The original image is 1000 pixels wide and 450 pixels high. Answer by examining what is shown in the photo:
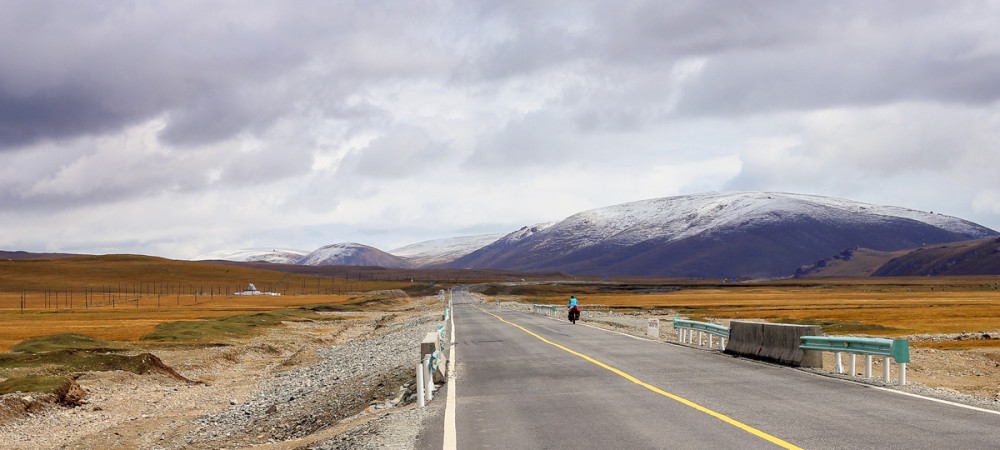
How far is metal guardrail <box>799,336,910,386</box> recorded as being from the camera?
15805 millimetres

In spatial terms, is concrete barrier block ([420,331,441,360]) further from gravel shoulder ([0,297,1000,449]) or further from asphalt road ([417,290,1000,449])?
gravel shoulder ([0,297,1000,449])

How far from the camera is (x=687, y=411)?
1243 centimetres

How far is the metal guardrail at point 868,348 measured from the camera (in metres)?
15.8

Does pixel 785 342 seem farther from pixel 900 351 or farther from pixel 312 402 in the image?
pixel 312 402

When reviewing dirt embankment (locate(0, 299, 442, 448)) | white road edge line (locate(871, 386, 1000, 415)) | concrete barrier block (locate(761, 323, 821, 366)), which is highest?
concrete barrier block (locate(761, 323, 821, 366))

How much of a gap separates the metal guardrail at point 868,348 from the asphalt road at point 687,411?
940mm

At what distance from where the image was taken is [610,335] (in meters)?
34.1

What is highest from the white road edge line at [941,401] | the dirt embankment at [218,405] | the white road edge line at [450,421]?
the white road edge line at [941,401]

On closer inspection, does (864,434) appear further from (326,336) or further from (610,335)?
(326,336)

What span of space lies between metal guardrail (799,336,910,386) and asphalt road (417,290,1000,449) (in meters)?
0.94

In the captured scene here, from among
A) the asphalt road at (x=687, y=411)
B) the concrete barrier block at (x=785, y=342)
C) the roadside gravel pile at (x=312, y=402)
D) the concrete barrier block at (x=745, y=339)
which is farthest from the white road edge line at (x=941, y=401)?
the roadside gravel pile at (x=312, y=402)

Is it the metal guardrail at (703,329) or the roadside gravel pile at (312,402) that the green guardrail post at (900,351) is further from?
the roadside gravel pile at (312,402)

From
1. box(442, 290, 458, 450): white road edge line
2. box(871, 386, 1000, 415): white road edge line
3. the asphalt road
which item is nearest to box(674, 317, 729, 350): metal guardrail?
the asphalt road

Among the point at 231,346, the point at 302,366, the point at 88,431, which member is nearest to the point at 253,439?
the point at 88,431
